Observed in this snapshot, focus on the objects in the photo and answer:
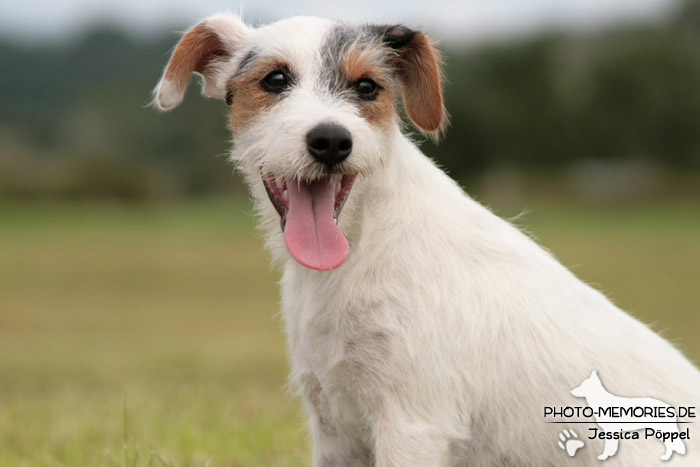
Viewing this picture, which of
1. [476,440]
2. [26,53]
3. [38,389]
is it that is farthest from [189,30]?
[26,53]

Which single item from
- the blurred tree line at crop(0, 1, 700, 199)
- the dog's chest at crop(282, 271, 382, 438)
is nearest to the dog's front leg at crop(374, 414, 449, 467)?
the dog's chest at crop(282, 271, 382, 438)

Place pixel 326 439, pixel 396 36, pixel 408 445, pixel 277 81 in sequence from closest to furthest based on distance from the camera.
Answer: pixel 408 445 < pixel 277 81 < pixel 326 439 < pixel 396 36

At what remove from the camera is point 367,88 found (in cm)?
487

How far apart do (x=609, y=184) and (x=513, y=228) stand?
64.3 m

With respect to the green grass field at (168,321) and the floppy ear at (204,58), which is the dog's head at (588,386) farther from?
the floppy ear at (204,58)

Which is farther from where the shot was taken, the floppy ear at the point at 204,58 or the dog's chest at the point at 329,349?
the floppy ear at the point at 204,58

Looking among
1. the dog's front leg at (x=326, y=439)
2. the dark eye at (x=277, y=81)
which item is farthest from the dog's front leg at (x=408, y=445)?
the dark eye at (x=277, y=81)

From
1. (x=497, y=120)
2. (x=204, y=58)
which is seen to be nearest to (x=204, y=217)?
(x=497, y=120)

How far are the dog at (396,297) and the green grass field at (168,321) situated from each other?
1157mm

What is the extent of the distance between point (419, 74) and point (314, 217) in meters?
1.32

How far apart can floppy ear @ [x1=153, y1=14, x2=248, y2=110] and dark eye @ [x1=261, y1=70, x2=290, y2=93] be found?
50 centimetres

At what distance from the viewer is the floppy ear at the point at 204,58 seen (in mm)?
5129

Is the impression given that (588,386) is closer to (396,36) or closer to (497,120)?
(396,36)

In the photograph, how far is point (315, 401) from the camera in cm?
488
